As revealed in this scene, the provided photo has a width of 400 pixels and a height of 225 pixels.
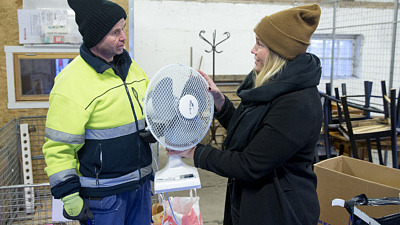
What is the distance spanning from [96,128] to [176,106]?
373 millimetres

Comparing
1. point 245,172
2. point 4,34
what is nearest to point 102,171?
point 245,172

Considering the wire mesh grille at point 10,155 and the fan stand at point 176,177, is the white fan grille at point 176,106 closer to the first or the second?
the fan stand at point 176,177

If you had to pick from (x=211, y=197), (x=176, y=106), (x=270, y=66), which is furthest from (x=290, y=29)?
(x=211, y=197)

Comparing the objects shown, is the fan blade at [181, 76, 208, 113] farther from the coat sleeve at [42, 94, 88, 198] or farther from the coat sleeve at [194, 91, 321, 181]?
the coat sleeve at [42, 94, 88, 198]

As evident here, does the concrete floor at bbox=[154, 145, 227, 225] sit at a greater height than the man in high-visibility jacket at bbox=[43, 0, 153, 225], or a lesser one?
lesser

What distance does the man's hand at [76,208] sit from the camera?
130 centimetres

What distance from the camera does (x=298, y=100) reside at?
3.78ft

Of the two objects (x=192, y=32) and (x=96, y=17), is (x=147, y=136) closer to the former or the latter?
(x=96, y=17)

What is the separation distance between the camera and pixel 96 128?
1363 millimetres

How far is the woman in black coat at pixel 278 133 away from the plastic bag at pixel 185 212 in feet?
2.50

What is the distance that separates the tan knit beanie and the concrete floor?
6.56 feet

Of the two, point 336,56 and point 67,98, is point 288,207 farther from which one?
point 336,56

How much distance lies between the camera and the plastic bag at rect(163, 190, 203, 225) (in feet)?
6.65

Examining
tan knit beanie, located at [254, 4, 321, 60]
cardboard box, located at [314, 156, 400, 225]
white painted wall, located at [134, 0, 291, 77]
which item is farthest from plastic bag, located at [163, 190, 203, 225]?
white painted wall, located at [134, 0, 291, 77]
